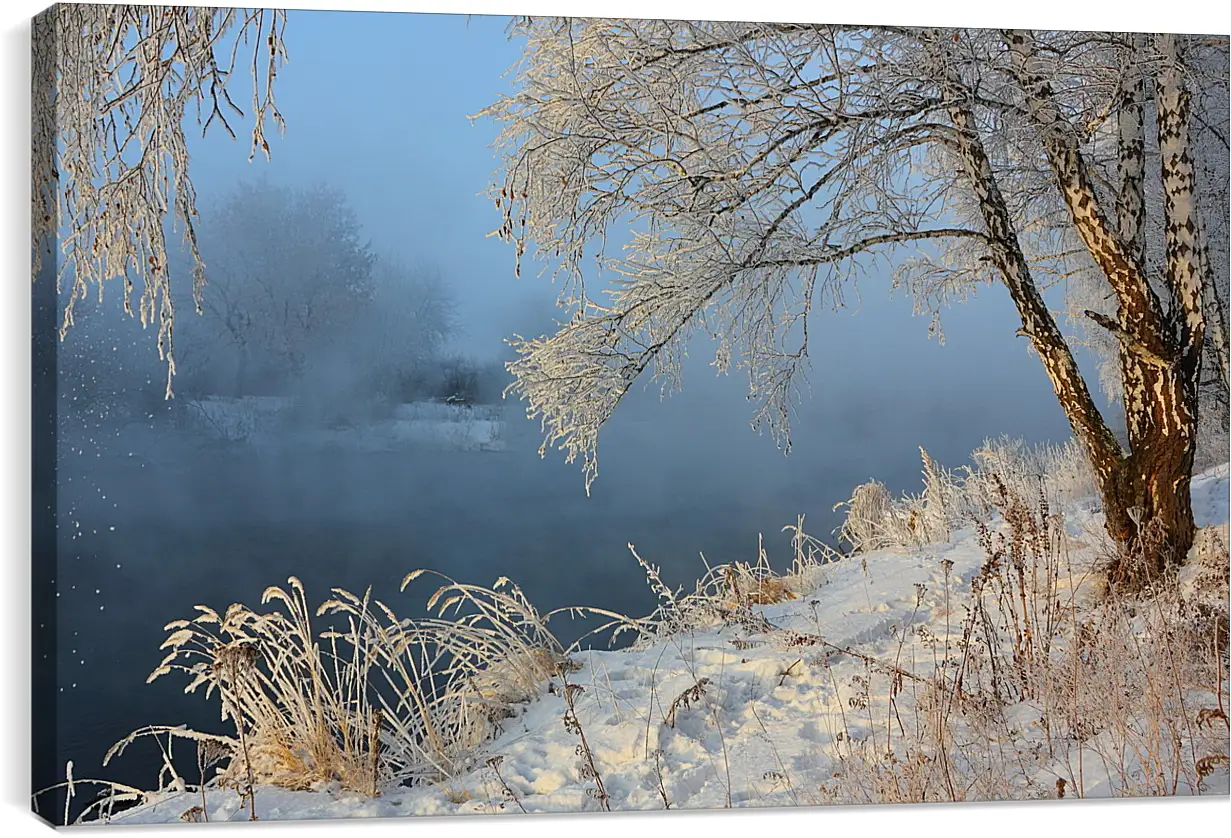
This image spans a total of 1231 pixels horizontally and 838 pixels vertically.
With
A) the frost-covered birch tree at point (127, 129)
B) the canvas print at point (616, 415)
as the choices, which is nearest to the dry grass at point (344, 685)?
the canvas print at point (616, 415)

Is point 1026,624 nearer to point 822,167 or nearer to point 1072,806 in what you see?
point 1072,806

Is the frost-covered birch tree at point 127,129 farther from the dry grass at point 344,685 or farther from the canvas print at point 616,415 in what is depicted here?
the dry grass at point 344,685

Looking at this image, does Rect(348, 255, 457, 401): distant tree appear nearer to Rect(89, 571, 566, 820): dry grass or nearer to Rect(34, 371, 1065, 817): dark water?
Rect(34, 371, 1065, 817): dark water

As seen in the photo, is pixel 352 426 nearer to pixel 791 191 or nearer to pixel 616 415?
pixel 616 415

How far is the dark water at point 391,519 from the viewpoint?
2863mm

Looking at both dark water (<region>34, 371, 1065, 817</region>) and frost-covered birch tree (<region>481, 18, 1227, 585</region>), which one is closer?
dark water (<region>34, 371, 1065, 817</region>)

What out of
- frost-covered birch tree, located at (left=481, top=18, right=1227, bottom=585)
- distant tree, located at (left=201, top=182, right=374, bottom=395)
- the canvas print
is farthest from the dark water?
distant tree, located at (left=201, top=182, right=374, bottom=395)

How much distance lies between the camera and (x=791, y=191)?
3.35 m

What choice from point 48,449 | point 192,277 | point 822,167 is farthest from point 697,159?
point 48,449

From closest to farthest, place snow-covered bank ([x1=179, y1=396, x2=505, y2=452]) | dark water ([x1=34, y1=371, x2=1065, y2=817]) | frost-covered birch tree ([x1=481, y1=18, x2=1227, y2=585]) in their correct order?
dark water ([x1=34, y1=371, x2=1065, y2=817]), snow-covered bank ([x1=179, y1=396, x2=505, y2=452]), frost-covered birch tree ([x1=481, y1=18, x2=1227, y2=585])

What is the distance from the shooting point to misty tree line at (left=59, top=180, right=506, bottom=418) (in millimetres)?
2922

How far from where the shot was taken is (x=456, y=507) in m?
3.12

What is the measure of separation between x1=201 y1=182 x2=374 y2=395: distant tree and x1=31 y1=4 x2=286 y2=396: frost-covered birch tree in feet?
0.23

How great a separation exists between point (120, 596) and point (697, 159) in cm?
199
